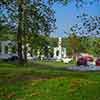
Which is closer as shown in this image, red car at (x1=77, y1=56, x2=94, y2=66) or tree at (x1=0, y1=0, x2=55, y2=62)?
tree at (x1=0, y1=0, x2=55, y2=62)

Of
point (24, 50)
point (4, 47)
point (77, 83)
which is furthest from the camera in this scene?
point (4, 47)

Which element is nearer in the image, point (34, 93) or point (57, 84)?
point (34, 93)

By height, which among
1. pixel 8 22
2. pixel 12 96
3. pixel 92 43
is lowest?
pixel 12 96

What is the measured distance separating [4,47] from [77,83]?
265 feet

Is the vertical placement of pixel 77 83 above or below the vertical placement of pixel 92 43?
below

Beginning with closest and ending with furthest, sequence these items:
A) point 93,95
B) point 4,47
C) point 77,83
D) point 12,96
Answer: point 93,95 → point 12,96 → point 77,83 → point 4,47

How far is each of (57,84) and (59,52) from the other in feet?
327

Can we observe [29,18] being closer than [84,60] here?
Yes

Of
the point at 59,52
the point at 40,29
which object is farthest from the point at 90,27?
the point at 59,52

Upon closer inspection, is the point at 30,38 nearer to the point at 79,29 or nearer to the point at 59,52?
the point at 79,29

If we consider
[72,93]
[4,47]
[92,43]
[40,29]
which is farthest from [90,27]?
[4,47]

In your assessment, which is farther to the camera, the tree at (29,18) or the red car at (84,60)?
the red car at (84,60)

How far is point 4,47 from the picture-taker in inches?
3752

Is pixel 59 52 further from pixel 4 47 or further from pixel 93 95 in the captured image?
pixel 93 95
